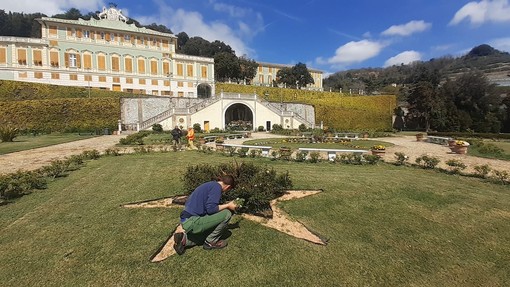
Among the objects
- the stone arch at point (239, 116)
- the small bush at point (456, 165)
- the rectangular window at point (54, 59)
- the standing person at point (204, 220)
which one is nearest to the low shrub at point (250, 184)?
the standing person at point (204, 220)

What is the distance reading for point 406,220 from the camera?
21.1 ft

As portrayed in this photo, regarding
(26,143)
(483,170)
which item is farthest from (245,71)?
(483,170)

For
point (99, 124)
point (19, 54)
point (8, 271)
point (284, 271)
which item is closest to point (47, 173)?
point (8, 271)

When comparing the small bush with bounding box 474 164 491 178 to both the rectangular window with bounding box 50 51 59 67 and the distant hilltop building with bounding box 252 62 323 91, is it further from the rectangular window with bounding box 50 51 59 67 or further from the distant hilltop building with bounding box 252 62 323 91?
the distant hilltop building with bounding box 252 62 323 91

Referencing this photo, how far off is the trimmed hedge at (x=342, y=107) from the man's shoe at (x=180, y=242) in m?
47.1

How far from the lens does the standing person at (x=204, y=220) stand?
4.83 m

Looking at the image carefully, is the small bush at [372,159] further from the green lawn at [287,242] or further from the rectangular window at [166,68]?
the rectangular window at [166,68]

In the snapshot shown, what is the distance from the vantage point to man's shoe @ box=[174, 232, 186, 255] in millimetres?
4789

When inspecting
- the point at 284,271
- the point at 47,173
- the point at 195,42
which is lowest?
the point at 284,271

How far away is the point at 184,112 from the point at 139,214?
111 feet

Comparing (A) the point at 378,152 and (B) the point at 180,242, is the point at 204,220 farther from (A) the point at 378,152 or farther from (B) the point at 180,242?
(A) the point at 378,152

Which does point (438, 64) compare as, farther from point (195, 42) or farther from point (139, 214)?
point (139, 214)

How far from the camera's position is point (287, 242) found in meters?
5.28

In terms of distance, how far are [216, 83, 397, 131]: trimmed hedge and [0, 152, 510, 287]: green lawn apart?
4368 cm
